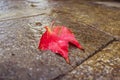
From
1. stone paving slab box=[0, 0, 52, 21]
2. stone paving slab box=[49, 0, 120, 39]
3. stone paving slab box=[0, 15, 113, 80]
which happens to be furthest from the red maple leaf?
stone paving slab box=[0, 0, 52, 21]

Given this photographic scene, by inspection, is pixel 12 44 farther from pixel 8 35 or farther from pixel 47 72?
pixel 47 72

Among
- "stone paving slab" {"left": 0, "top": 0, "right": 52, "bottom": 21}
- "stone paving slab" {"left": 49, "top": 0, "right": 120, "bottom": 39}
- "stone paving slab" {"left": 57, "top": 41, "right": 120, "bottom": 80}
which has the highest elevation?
"stone paving slab" {"left": 49, "top": 0, "right": 120, "bottom": 39}

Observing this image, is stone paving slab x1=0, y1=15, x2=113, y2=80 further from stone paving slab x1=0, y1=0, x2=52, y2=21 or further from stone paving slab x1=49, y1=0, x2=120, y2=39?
stone paving slab x1=0, y1=0, x2=52, y2=21

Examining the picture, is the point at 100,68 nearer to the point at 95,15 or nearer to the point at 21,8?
the point at 95,15

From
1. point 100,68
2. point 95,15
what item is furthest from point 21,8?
point 100,68

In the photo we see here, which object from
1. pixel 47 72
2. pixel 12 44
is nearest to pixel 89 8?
pixel 12 44

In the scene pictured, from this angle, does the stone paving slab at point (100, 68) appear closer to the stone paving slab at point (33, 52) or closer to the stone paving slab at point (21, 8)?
the stone paving slab at point (33, 52)
